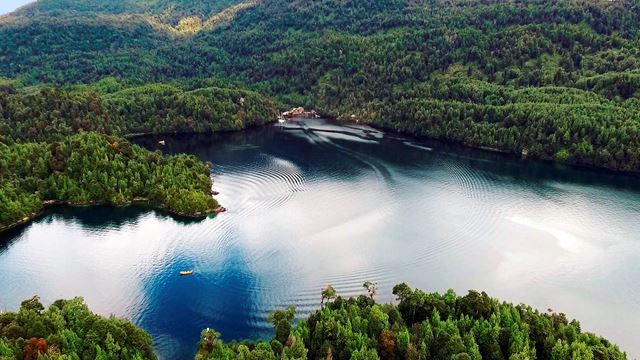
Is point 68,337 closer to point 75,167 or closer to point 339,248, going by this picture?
point 339,248

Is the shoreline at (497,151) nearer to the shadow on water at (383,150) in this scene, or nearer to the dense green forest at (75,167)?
the shadow on water at (383,150)

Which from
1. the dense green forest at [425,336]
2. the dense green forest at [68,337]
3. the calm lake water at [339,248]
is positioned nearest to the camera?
the dense green forest at [68,337]

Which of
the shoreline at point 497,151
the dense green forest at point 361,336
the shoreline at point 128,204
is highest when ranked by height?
the shoreline at point 497,151

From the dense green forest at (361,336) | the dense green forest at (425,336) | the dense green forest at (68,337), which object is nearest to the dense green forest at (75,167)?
the dense green forest at (68,337)

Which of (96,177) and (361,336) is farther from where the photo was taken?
(96,177)

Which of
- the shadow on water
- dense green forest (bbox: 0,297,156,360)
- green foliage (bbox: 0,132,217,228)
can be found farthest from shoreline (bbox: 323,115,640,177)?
dense green forest (bbox: 0,297,156,360)

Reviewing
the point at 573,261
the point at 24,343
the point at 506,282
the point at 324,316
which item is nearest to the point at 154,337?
the point at 24,343

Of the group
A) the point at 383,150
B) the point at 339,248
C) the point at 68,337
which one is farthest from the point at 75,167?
the point at 383,150
